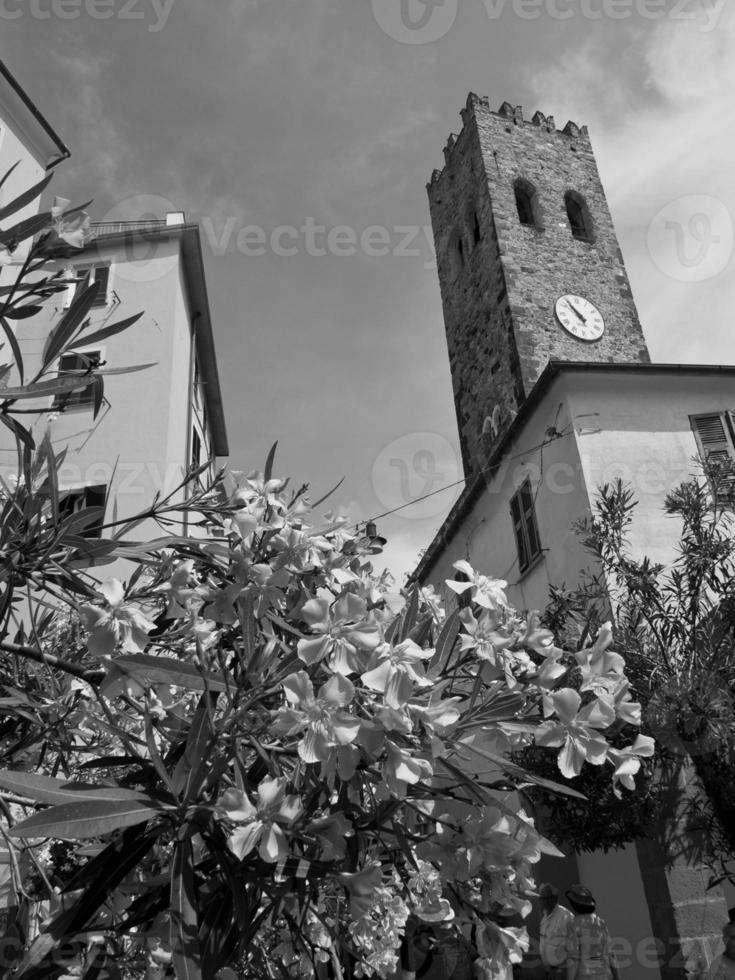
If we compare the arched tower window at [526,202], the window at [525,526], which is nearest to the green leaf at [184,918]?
the window at [525,526]

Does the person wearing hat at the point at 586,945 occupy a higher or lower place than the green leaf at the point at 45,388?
lower

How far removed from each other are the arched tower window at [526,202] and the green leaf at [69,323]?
687 inches

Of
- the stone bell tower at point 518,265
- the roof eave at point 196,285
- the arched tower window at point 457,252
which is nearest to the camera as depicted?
the roof eave at point 196,285

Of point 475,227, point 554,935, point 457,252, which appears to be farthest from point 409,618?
point 457,252

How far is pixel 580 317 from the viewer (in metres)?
16.5

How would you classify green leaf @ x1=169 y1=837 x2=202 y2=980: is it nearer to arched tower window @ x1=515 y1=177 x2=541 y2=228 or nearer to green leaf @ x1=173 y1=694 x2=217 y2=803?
green leaf @ x1=173 y1=694 x2=217 y2=803

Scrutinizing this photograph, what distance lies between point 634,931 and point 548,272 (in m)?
12.8

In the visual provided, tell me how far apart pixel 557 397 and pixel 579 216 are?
10.7 metres

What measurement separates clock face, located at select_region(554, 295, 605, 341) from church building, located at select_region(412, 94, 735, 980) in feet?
0.10

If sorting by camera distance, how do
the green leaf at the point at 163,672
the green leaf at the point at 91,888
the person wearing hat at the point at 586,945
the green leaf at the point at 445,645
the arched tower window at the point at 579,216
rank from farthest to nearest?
the arched tower window at the point at 579,216, the person wearing hat at the point at 586,945, the green leaf at the point at 445,645, the green leaf at the point at 163,672, the green leaf at the point at 91,888

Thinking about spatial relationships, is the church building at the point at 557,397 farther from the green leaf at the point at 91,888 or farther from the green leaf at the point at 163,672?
the green leaf at the point at 91,888

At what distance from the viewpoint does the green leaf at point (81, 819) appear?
1104 millimetres

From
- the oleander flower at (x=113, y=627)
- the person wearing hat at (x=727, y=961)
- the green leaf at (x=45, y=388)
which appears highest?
the green leaf at (x=45, y=388)

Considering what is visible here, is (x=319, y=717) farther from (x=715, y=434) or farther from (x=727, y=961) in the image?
(x=715, y=434)
